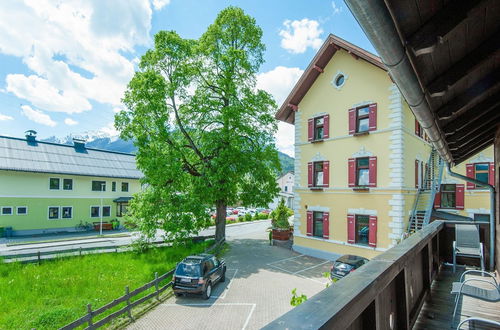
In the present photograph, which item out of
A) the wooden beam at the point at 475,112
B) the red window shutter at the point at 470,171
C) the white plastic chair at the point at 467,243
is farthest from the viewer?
the red window shutter at the point at 470,171

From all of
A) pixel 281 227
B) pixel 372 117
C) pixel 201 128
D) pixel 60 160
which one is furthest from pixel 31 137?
pixel 372 117

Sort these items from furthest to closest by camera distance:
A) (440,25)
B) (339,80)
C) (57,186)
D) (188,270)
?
(57,186) < (339,80) < (188,270) < (440,25)

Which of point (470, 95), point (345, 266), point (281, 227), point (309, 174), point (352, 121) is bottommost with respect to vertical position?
point (281, 227)

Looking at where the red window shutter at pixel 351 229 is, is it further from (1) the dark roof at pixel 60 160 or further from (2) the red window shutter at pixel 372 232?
(1) the dark roof at pixel 60 160

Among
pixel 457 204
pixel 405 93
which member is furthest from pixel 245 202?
pixel 405 93

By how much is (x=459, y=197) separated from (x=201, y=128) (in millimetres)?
17889

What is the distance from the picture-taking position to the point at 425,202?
16.9 m

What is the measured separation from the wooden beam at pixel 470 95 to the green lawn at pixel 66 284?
11747mm

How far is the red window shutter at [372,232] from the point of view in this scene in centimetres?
1457

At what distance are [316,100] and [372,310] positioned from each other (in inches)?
673

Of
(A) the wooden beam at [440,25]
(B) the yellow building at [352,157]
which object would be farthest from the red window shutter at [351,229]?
(A) the wooden beam at [440,25]

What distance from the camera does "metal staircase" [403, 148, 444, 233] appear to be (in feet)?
46.1

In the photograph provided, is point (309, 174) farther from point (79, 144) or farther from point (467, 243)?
point (79, 144)

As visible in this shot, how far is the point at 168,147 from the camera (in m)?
17.3
